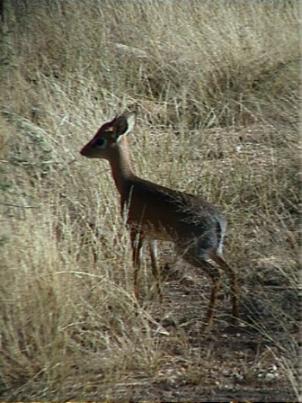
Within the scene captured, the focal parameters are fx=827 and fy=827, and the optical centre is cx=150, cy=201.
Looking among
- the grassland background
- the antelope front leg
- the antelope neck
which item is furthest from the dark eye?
the antelope front leg

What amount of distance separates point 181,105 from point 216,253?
92.4 inches

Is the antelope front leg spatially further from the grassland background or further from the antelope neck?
the antelope neck

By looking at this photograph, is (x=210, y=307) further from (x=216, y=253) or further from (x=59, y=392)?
(x=59, y=392)

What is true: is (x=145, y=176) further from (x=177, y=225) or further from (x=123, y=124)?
(x=177, y=225)

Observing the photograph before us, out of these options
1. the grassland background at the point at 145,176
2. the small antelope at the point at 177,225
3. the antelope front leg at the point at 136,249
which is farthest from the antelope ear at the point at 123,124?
the antelope front leg at the point at 136,249

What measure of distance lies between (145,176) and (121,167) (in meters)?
0.56

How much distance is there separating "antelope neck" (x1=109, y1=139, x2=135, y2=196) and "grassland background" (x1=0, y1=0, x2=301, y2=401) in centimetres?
19

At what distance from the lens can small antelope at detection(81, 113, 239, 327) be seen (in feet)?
11.3

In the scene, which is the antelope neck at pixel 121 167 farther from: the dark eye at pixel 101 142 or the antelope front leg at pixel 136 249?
the antelope front leg at pixel 136 249

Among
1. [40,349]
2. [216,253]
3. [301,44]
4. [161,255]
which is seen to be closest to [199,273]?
[161,255]

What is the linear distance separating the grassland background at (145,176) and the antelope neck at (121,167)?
0.61 feet

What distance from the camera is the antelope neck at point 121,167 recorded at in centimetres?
393

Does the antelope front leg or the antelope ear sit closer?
the antelope front leg

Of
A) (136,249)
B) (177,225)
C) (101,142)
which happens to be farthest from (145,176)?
(177,225)
